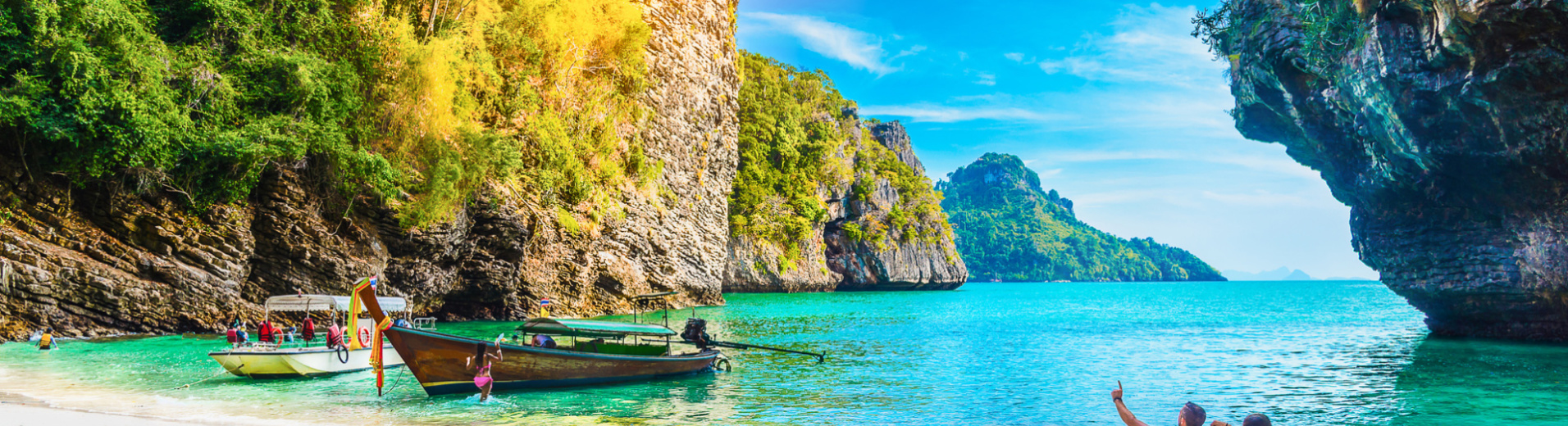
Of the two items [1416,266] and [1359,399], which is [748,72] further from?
[1359,399]

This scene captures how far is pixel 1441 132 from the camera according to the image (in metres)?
18.8

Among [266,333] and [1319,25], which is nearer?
[266,333]

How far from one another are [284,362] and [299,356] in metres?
0.26

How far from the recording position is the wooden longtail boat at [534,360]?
12.4 m

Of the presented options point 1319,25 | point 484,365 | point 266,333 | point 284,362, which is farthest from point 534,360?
point 1319,25

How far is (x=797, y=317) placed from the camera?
3525cm

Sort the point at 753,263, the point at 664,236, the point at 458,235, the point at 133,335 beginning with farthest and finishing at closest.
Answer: the point at 753,263
the point at 664,236
the point at 458,235
the point at 133,335

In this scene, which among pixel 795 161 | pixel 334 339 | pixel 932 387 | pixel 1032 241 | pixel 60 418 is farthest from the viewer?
pixel 1032 241

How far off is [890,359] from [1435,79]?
13.5m

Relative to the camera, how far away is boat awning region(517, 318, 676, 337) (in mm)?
14656

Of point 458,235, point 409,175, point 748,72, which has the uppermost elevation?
point 748,72

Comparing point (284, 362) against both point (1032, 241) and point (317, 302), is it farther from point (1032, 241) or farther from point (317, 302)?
point (1032, 241)

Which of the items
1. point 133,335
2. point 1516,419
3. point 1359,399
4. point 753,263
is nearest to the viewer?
point 1516,419

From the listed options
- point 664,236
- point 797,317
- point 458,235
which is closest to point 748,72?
point 664,236
